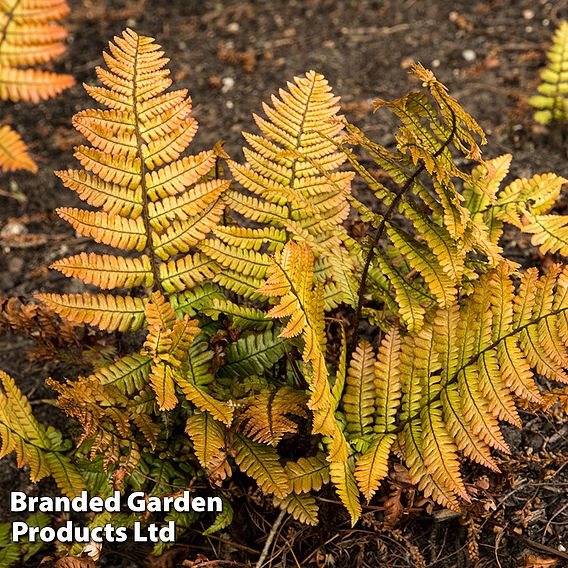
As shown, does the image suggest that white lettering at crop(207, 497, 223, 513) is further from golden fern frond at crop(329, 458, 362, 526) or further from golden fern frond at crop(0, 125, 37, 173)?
golden fern frond at crop(0, 125, 37, 173)

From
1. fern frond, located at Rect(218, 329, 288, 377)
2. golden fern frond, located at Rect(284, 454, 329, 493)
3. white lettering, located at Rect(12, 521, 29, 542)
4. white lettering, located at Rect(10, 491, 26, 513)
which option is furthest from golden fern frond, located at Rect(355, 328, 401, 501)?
white lettering, located at Rect(10, 491, 26, 513)

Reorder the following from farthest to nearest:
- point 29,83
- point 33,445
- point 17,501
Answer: point 17,501
point 33,445
point 29,83

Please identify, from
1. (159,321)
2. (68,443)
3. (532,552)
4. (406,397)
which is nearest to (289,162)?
(159,321)

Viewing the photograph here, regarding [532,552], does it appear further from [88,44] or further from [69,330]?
[88,44]

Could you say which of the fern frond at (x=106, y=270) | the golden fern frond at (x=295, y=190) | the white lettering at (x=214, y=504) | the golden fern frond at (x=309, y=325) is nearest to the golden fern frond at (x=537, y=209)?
the golden fern frond at (x=295, y=190)

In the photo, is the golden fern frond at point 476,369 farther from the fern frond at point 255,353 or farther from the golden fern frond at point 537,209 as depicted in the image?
the fern frond at point 255,353

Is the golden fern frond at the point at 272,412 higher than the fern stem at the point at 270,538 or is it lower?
higher

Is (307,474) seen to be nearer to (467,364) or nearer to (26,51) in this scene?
(467,364)

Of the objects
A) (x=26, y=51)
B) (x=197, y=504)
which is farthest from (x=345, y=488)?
(x=26, y=51)
